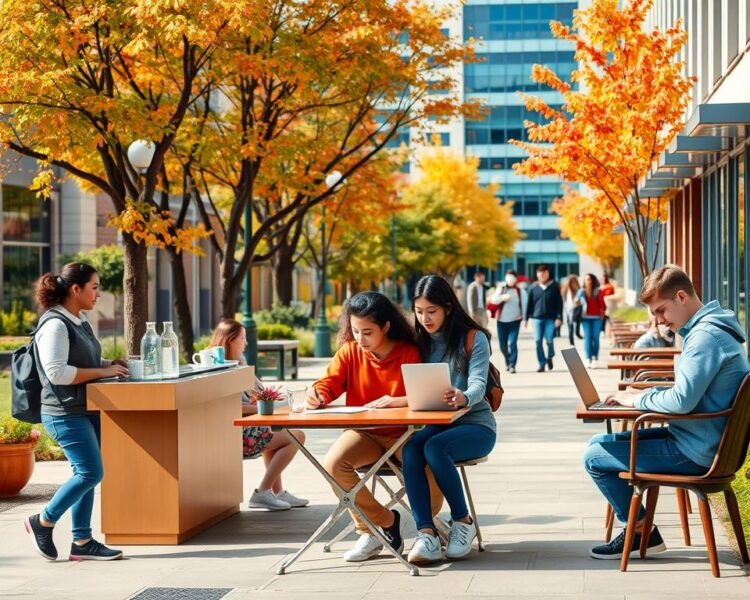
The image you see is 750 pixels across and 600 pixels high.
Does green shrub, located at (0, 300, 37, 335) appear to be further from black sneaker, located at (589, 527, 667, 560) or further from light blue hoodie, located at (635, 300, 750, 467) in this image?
light blue hoodie, located at (635, 300, 750, 467)

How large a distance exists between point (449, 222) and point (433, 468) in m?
62.0

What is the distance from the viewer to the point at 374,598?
7.29 meters

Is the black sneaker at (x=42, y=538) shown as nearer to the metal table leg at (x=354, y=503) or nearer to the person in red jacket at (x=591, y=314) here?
the metal table leg at (x=354, y=503)

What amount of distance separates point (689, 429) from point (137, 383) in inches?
138

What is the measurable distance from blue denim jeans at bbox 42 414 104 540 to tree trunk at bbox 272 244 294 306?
28570 mm

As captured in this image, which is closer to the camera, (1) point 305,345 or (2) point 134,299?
(2) point 134,299

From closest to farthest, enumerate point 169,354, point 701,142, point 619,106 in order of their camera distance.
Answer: point 169,354 < point 701,142 < point 619,106

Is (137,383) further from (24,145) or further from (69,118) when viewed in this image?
(24,145)

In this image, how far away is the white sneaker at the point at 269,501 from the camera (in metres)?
10.4

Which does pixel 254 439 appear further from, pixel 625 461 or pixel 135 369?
pixel 625 461

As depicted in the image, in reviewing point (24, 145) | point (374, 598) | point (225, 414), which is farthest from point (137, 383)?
point (24, 145)

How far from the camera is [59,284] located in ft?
28.2

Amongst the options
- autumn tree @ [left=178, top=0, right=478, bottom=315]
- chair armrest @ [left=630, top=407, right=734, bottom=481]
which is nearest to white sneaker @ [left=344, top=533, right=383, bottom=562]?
chair armrest @ [left=630, top=407, right=734, bottom=481]

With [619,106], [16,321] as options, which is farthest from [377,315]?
[16,321]
